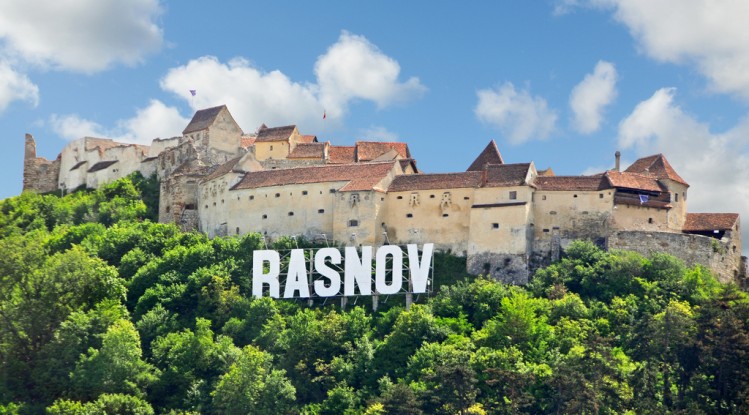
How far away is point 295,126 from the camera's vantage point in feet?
339

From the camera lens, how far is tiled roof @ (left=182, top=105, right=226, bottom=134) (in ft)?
345

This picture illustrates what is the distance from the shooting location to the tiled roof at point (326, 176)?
87250 mm

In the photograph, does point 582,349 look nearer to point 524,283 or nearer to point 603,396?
point 603,396

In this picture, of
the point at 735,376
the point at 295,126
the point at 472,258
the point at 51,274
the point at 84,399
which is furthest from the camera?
the point at 295,126

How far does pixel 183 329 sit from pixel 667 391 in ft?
105

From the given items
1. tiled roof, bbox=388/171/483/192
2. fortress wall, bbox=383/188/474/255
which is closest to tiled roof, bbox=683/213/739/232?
tiled roof, bbox=388/171/483/192

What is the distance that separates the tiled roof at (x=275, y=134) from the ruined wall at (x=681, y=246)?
31.3m

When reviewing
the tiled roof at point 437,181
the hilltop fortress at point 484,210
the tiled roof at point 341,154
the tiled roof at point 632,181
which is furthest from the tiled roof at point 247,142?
the tiled roof at point 632,181

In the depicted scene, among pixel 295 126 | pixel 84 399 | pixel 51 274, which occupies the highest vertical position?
pixel 295 126

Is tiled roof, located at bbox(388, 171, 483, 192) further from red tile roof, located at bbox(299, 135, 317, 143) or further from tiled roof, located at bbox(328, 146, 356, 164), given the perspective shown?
red tile roof, located at bbox(299, 135, 317, 143)

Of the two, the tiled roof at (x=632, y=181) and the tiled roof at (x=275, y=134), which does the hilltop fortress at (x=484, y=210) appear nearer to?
the tiled roof at (x=632, y=181)

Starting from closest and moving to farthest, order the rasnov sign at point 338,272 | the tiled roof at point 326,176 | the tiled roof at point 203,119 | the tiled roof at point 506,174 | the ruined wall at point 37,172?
the rasnov sign at point 338,272 < the tiled roof at point 506,174 < the tiled roof at point 326,176 < the tiled roof at point 203,119 < the ruined wall at point 37,172

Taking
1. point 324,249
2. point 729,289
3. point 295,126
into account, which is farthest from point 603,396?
point 295,126

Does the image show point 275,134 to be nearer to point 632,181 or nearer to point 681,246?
point 632,181
